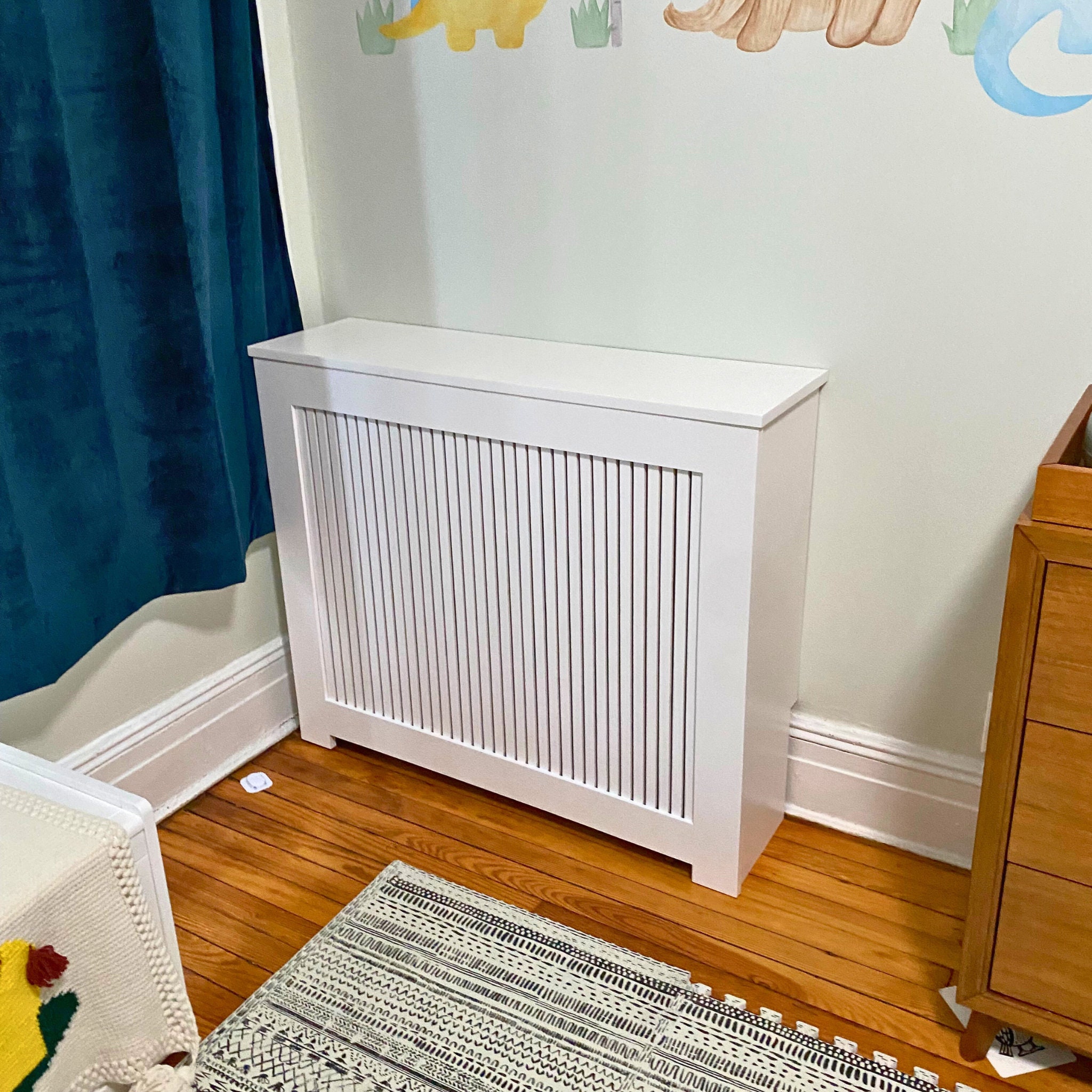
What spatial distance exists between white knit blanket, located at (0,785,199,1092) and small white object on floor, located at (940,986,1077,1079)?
991 mm

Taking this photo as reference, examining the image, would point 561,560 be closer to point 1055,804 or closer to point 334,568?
point 334,568

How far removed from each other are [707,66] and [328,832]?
138 cm

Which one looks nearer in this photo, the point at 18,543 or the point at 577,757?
the point at 18,543

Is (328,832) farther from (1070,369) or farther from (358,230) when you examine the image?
(1070,369)

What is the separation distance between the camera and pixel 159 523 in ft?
5.96

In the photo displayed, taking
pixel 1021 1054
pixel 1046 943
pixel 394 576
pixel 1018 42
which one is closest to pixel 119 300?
pixel 394 576

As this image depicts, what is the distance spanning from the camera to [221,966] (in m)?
1.64

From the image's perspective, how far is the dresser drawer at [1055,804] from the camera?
4.08ft

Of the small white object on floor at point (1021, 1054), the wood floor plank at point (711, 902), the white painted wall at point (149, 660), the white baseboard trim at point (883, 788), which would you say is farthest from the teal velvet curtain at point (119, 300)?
the small white object on floor at point (1021, 1054)

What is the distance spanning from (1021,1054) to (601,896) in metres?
0.63

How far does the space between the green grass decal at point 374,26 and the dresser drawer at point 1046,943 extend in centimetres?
155

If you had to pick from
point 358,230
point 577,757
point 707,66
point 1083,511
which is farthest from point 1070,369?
point 358,230

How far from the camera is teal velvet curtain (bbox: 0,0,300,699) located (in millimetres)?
1537

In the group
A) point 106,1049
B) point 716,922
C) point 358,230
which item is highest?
point 358,230
